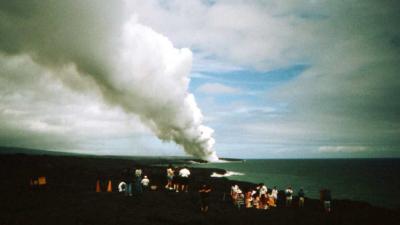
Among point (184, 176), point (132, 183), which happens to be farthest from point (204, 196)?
point (184, 176)

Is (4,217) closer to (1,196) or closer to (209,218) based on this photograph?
(1,196)

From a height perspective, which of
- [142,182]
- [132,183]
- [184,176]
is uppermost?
[184,176]

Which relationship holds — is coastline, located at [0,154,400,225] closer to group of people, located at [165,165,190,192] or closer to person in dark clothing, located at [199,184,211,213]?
person in dark clothing, located at [199,184,211,213]

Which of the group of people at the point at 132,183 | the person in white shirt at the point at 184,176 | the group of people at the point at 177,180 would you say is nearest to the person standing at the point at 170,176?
the group of people at the point at 177,180

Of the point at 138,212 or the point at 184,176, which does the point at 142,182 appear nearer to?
the point at 184,176

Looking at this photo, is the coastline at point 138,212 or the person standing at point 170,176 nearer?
the coastline at point 138,212

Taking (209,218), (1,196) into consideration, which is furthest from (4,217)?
(209,218)

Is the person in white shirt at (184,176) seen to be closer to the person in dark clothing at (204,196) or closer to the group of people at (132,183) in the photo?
the group of people at (132,183)

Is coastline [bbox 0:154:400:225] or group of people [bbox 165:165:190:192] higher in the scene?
group of people [bbox 165:165:190:192]

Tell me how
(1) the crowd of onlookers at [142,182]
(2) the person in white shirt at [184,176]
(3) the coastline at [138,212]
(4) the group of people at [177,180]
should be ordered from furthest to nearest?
1. (4) the group of people at [177,180]
2. (2) the person in white shirt at [184,176]
3. (1) the crowd of onlookers at [142,182]
4. (3) the coastline at [138,212]

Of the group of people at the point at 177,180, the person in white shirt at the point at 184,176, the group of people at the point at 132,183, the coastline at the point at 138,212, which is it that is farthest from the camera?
the group of people at the point at 177,180

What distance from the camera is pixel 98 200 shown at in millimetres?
25703

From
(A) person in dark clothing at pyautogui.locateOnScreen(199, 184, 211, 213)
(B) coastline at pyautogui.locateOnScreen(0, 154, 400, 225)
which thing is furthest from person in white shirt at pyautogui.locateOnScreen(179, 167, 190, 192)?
(A) person in dark clothing at pyautogui.locateOnScreen(199, 184, 211, 213)

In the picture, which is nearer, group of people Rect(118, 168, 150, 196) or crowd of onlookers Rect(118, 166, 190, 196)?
group of people Rect(118, 168, 150, 196)
